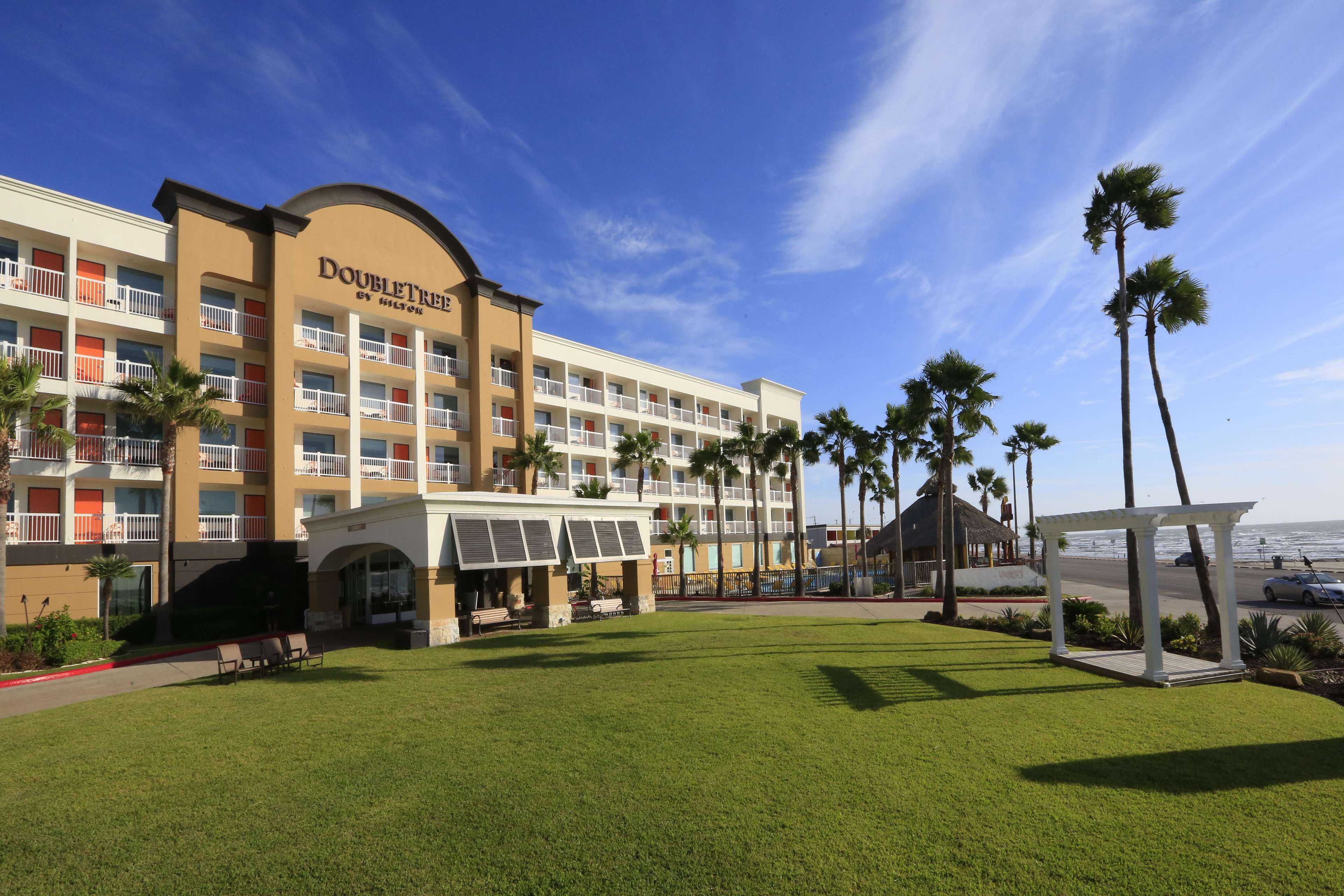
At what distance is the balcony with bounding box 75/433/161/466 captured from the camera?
21.6 m

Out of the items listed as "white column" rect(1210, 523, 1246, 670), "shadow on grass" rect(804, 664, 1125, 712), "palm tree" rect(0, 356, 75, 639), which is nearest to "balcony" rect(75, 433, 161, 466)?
"palm tree" rect(0, 356, 75, 639)

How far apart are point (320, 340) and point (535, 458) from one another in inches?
412

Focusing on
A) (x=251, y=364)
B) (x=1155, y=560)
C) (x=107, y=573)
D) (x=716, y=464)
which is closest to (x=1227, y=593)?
(x=1155, y=560)

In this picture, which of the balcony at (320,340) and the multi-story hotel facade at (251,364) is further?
the balcony at (320,340)

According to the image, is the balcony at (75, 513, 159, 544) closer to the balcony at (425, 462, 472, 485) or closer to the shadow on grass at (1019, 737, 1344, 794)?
the balcony at (425, 462, 472, 485)

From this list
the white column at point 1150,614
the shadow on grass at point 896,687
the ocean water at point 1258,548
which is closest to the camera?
the shadow on grass at point 896,687

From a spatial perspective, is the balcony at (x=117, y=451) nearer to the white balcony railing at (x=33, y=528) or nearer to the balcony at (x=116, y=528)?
the balcony at (x=116, y=528)

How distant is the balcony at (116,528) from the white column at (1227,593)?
28.7 meters

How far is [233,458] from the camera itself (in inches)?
963

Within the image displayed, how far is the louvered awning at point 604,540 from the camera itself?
21750 millimetres

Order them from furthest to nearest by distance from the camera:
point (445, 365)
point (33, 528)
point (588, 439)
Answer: point (588, 439) → point (445, 365) → point (33, 528)

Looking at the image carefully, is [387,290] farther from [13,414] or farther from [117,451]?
[13,414]

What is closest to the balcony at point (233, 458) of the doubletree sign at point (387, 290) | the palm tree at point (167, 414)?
the palm tree at point (167, 414)

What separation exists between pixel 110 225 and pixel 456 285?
1310 cm
